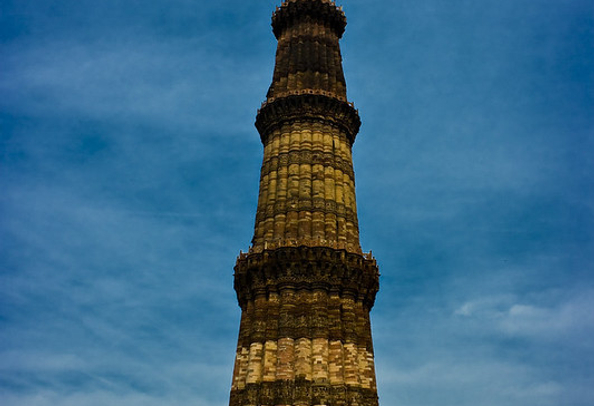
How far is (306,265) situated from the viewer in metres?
27.9

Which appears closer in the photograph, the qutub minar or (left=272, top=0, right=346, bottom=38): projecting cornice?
the qutub minar

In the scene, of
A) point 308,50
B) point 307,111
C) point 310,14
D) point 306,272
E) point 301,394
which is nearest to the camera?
point 301,394

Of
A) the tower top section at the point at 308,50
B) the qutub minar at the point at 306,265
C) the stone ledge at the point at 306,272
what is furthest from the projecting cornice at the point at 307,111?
the stone ledge at the point at 306,272

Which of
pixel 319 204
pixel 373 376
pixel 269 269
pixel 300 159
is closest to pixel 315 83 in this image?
pixel 300 159

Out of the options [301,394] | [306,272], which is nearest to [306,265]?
[306,272]

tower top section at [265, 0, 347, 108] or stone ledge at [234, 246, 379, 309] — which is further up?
tower top section at [265, 0, 347, 108]

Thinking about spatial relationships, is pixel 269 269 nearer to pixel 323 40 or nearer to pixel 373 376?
pixel 373 376

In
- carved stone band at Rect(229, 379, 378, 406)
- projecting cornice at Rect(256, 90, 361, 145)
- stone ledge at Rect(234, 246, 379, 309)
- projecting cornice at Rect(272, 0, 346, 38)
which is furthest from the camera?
projecting cornice at Rect(272, 0, 346, 38)

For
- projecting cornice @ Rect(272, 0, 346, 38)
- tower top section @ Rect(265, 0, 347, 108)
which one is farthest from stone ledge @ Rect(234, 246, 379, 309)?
projecting cornice @ Rect(272, 0, 346, 38)

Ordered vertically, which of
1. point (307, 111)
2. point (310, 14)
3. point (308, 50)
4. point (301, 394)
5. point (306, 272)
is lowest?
point (301, 394)

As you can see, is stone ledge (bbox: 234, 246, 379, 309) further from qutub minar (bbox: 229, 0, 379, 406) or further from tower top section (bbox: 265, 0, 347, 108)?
tower top section (bbox: 265, 0, 347, 108)

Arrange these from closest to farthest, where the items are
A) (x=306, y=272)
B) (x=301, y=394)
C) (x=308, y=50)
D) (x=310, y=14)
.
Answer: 1. (x=301, y=394)
2. (x=306, y=272)
3. (x=308, y=50)
4. (x=310, y=14)

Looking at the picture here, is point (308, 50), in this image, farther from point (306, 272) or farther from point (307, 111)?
point (306, 272)

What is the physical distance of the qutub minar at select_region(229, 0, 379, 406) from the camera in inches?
997
